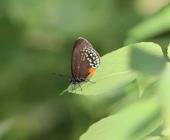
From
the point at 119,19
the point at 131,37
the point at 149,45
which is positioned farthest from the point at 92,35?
the point at 149,45

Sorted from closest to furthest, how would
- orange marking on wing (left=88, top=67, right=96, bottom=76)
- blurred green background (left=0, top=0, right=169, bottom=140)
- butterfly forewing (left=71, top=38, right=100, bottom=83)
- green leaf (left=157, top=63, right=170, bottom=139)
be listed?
green leaf (left=157, top=63, right=170, bottom=139), orange marking on wing (left=88, top=67, right=96, bottom=76), butterfly forewing (left=71, top=38, right=100, bottom=83), blurred green background (left=0, top=0, right=169, bottom=140)

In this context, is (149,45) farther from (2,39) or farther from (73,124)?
(2,39)

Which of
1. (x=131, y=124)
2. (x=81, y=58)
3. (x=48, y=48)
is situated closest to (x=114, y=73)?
(x=131, y=124)

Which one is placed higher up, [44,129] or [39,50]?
[39,50]

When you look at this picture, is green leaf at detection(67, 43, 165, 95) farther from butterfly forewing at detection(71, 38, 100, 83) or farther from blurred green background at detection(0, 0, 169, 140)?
blurred green background at detection(0, 0, 169, 140)

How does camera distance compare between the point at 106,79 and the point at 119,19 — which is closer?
the point at 106,79

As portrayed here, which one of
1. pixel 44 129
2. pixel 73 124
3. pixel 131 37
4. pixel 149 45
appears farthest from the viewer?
pixel 44 129

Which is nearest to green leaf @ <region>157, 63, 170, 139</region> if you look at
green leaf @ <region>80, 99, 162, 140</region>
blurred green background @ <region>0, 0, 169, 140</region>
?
green leaf @ <region>80, 99, 162, 140</region>
